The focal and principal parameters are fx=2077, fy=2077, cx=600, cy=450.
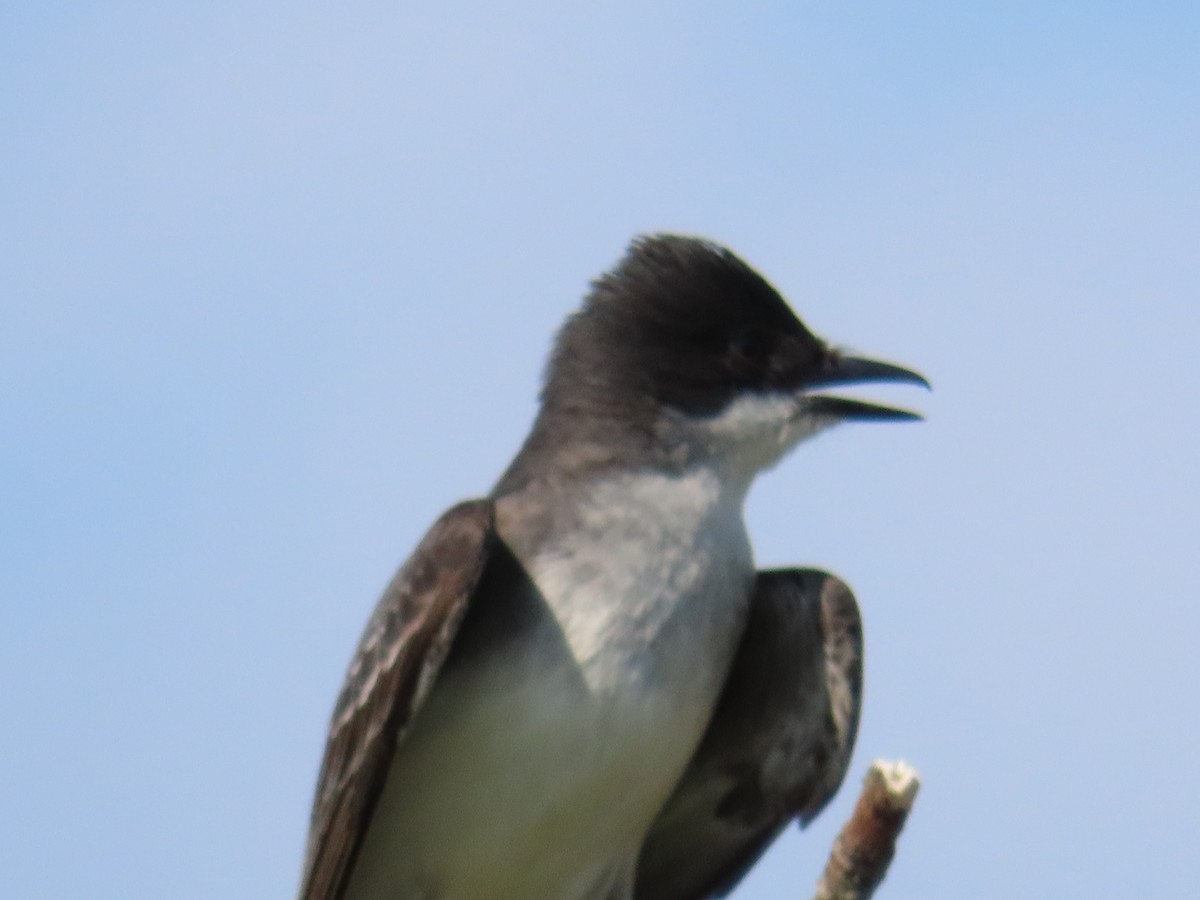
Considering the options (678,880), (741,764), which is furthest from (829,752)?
(678,880)

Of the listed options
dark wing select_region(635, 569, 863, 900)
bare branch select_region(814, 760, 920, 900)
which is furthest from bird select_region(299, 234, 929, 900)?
bare branch select_region(814, 760, 920, 900)

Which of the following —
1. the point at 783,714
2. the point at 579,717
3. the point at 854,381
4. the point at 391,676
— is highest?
the point at 854,381

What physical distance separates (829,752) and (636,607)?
118 cm

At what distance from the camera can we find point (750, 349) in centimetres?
798

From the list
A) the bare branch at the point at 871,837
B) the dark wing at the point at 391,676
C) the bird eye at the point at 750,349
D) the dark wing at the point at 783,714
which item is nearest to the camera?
the bare branch at the point at 871,837

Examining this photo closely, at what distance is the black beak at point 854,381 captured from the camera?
7797 mm

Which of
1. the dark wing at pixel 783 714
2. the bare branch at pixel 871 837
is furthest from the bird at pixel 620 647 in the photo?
the bare branch at pixel 871 837

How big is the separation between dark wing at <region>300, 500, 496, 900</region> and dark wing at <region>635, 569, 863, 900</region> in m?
1.29

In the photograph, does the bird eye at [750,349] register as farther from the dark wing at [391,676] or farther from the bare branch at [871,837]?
the bare branch at [871,837]

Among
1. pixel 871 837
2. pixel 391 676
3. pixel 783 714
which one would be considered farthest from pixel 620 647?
pixel 871 837

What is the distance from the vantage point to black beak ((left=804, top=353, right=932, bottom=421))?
7797 millimetres

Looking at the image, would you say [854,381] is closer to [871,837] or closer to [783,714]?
[783,714]

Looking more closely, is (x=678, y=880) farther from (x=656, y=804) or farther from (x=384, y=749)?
(x=384, y=749)

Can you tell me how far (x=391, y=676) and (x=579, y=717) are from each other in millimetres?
639
